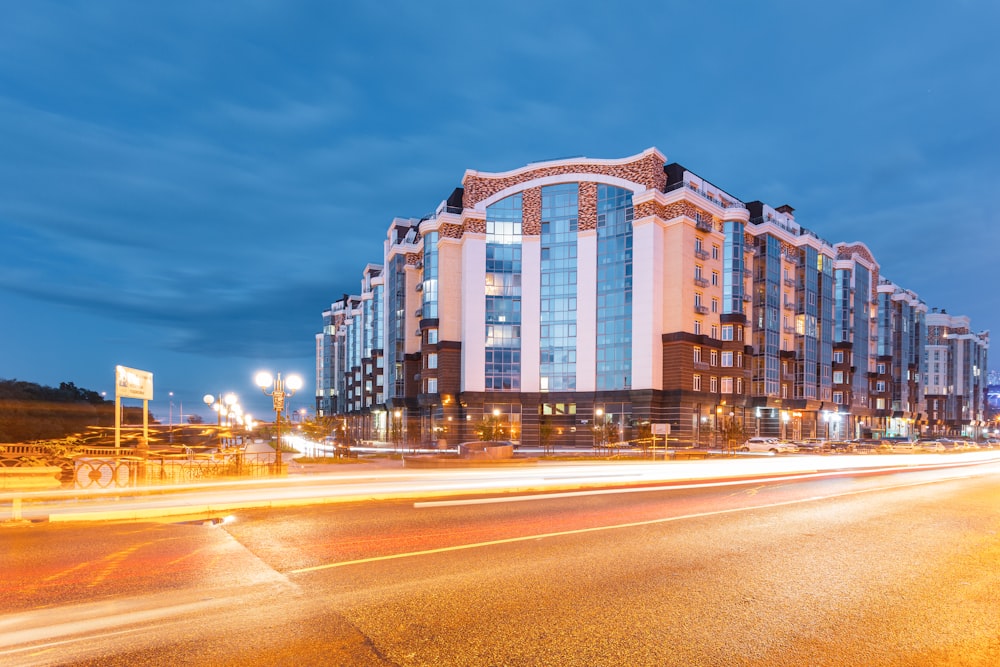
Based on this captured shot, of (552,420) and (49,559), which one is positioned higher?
(49,559)

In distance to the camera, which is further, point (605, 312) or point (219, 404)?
point (605, 312)

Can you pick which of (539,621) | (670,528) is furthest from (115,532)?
(670,528)

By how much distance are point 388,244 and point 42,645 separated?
7840cm

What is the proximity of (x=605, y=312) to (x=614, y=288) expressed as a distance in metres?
2.62

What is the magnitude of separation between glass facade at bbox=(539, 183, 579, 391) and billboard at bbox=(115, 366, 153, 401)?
41.2 m

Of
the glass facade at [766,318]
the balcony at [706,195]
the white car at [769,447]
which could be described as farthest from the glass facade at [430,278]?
the glass facade at [766,318]

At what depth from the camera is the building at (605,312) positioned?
54.3 meters

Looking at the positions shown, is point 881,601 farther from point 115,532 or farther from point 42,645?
point 115,532

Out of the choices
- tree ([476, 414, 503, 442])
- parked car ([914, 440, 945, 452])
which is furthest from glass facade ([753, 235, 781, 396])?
tree ([476, 414, 503, 442])

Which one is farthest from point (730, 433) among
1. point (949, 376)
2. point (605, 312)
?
point (949, 376)

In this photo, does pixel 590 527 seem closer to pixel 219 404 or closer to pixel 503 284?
pixel 219 404

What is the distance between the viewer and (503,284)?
59500 millimetres

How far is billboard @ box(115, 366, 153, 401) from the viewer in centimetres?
1908

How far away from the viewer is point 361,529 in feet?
34.8
